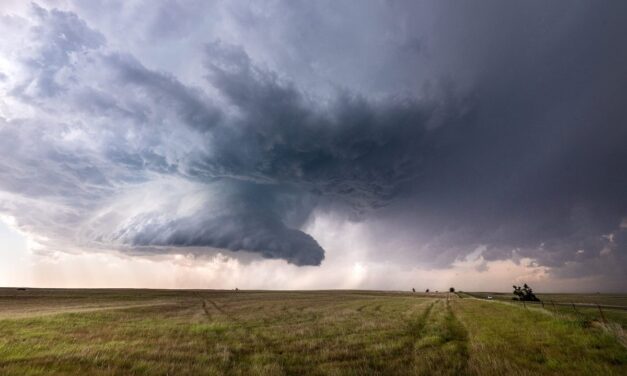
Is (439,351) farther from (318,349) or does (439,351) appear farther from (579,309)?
(579,309)

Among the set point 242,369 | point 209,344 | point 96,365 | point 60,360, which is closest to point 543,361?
point 242,369

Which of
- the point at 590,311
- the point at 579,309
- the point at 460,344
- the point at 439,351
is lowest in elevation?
the point at 439,351

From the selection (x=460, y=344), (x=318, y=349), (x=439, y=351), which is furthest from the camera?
(x=460, y=344)

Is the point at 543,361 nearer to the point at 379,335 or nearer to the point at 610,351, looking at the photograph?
the point at 610,351

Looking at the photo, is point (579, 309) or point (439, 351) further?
point (579, 309)

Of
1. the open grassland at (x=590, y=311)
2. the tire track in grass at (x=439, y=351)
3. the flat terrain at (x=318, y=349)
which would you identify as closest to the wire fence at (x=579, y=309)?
the open grassland at (x=590, y=311)

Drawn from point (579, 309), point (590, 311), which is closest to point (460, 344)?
point (590, 311)

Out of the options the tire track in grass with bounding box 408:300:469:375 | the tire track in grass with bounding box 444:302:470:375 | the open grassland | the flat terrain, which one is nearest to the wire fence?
the open grassland

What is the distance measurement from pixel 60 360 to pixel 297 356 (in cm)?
1058

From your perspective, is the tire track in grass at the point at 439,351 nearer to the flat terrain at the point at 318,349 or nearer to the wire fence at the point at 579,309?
the flat terrain at the point at 318,349

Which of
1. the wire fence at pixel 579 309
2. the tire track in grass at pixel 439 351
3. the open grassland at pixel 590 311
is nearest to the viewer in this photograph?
the tire track in grass at pixel 439 351

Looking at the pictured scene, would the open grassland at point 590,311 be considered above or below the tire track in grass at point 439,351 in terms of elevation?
above

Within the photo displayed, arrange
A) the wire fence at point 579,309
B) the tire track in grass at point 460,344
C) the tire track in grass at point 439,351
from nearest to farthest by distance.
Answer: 1. the tire track in grass at point 439,351
2. the tire track in grass at point 460,344
3. the wire fence at point 579,309

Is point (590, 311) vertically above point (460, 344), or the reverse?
point (590, 311)
